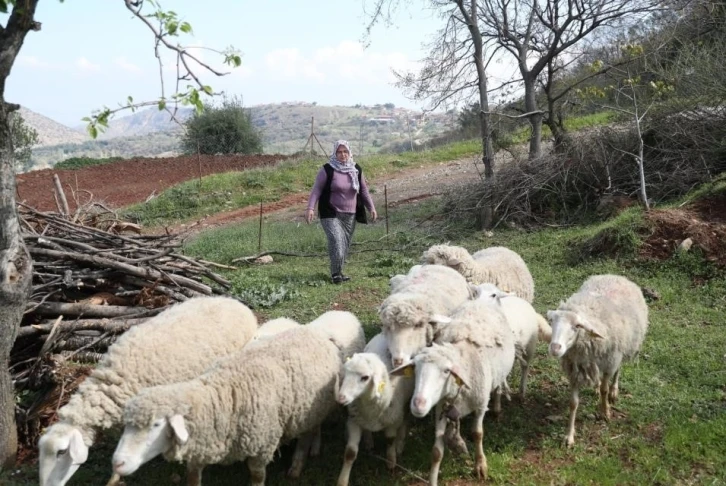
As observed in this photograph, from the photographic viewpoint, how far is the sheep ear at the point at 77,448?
3998mm

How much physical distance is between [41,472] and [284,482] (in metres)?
1.74

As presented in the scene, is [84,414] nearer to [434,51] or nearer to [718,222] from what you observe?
[718,222]

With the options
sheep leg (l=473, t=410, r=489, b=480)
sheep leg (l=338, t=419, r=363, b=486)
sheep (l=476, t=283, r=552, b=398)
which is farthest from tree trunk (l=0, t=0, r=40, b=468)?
sheep (l=476, t=283, r=552, b=398)

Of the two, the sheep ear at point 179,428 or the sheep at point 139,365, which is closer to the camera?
the sheep ear at point 179,428

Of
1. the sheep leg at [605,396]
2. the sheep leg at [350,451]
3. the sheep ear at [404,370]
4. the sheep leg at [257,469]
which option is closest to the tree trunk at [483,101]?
the sheep leg at [605,396]

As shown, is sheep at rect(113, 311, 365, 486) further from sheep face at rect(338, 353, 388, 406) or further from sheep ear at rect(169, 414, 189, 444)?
sheep face at rect(338, 353, 388, 406)

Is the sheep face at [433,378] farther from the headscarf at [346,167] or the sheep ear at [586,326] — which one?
the headscarf at [346,167]

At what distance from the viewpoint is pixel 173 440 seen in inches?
151

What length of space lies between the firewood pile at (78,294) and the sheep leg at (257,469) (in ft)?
6.37

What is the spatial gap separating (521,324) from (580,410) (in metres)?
0.97

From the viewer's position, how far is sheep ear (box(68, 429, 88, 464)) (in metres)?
4.00

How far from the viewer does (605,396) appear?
5227 millimetres

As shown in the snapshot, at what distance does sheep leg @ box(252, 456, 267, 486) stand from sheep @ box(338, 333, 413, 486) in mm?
584

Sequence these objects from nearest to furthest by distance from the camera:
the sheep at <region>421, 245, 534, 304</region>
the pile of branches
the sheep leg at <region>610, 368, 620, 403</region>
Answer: the sheep leg at <region>610, 368, 620, 403</region>, the sheep at <region>421, 245, 534, 304</region>, the pile of branches
